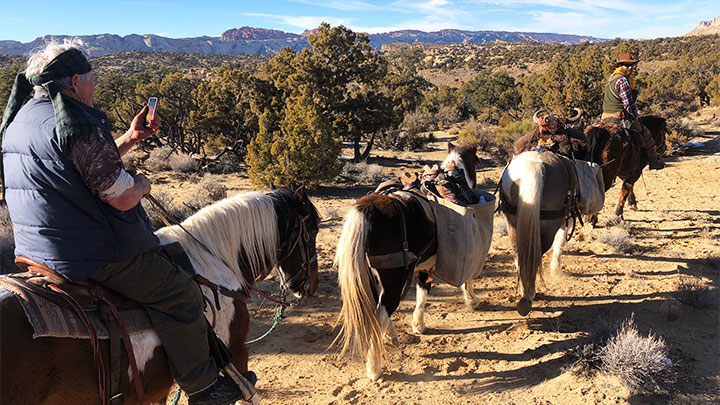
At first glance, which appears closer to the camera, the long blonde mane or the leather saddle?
the leather saddle

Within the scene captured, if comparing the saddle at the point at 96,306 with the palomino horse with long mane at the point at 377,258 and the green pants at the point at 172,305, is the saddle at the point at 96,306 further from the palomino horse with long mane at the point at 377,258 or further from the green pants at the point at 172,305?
the palomino horse with long mane at the point at 377,258

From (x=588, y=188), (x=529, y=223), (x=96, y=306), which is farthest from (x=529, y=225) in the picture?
(x=96, y=306)

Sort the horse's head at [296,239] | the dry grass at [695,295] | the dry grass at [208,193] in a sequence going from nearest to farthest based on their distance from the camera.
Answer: the horse's head at [296,239] < the dry grass at [695,295] < the dry grass at [208,193]

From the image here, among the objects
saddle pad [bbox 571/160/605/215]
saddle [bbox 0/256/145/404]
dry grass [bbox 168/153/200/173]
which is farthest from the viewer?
dry grass [bbox 168/153/200/173]

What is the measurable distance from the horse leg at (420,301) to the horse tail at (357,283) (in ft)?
3.39

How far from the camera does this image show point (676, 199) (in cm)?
877

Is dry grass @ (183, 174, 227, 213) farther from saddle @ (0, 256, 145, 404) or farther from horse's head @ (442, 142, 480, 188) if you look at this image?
saddle @ (0, 256, 145, 404)

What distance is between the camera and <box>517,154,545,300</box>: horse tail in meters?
4.34

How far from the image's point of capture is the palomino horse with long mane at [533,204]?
4.37 meters

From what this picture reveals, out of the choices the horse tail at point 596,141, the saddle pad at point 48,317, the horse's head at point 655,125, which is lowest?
the saddle pad at point 48,317

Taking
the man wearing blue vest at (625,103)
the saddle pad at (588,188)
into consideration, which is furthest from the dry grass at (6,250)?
the man wearing blue vest at (625,103)

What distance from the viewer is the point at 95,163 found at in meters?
1.68

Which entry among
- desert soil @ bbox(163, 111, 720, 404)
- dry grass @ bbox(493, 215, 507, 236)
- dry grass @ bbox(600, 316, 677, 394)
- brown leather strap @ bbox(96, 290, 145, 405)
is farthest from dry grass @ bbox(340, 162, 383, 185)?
brown leather strap @ bbox(96, 290, 145, 405)

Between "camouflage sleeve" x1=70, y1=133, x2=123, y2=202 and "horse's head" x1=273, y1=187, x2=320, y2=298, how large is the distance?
138cm
